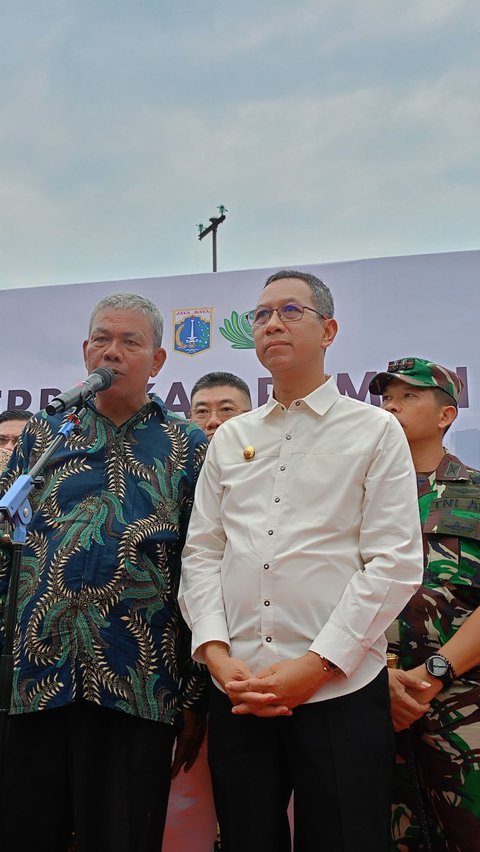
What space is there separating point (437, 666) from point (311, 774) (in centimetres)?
58

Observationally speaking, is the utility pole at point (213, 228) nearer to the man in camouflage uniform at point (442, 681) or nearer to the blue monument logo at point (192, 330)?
the blue monument logo at point (192, 330)

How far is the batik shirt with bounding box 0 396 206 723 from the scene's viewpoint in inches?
69.4

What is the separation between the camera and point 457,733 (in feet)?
6.48

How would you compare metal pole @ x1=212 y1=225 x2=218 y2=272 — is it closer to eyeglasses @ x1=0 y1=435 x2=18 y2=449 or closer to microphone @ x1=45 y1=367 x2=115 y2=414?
eyeglasses @ x1=0 y1=435 x2=18 y2=449

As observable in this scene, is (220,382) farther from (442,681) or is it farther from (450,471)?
(442,681)

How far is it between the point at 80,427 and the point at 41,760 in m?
0.88

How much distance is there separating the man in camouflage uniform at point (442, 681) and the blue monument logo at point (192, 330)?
184cm

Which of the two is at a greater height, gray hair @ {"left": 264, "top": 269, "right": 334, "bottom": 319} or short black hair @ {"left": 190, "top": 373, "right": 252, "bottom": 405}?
gray hair @ {"left": 264, "top": 269, "right": 334, "bottom": 319}

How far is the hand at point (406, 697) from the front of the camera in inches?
75.5

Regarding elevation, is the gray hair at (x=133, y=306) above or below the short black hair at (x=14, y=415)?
above

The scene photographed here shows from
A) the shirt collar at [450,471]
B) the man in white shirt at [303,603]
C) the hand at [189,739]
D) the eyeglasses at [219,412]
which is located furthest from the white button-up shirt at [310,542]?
the eyeglasses at [219,412]

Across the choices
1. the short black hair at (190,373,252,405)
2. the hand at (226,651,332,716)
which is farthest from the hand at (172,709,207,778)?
the short black hair at (190,373,252,405)

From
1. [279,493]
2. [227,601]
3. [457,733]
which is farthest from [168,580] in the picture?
[457,733]

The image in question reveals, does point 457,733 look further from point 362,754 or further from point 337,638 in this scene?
point 337,638
